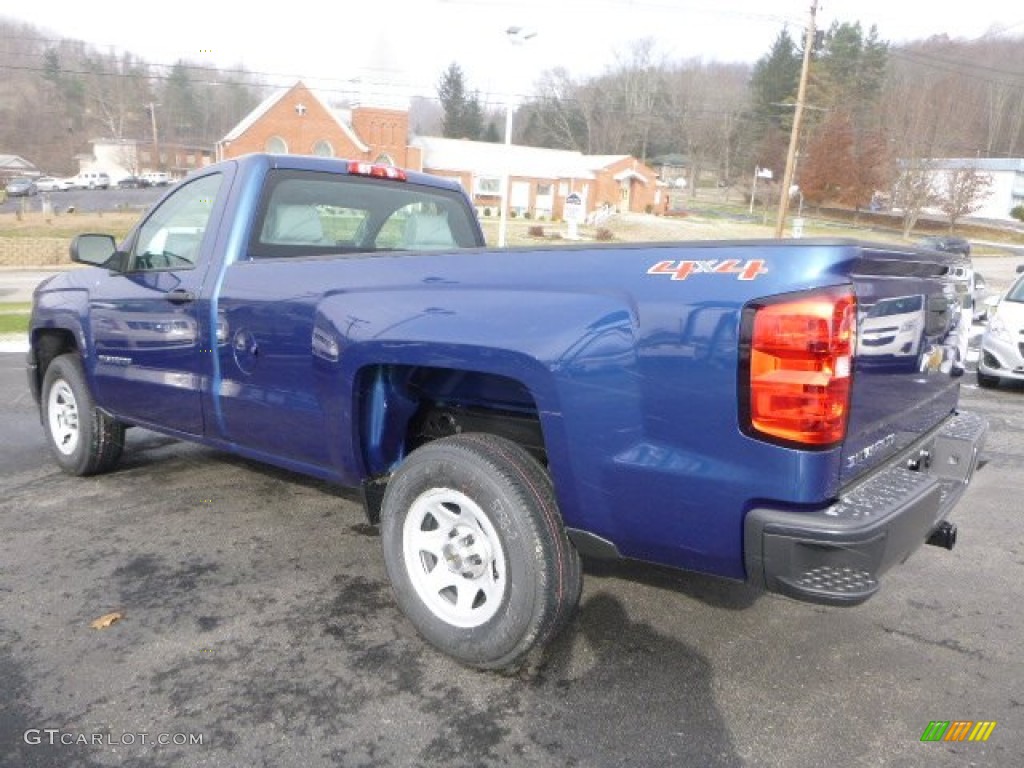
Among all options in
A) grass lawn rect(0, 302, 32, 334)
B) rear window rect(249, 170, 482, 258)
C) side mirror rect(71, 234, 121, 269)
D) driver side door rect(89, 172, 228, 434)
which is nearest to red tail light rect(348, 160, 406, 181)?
rear window rect(249, 170, 482, 258)

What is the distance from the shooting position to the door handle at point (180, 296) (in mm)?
3918

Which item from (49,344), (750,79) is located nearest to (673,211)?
(750,79)

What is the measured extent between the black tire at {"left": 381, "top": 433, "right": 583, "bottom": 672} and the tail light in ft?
2.70

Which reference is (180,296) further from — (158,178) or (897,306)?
(158,178)

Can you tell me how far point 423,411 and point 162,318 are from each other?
164 centimetres

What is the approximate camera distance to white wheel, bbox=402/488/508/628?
9.29 feet

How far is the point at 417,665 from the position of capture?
2.95 meters

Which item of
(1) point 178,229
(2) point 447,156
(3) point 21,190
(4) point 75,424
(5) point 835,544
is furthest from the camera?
(3) point 21,190

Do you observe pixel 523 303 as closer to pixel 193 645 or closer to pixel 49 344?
pixel 193 645

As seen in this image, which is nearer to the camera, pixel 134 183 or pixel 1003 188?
pixel 1003 188

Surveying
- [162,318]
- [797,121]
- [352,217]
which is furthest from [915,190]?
[162,318]

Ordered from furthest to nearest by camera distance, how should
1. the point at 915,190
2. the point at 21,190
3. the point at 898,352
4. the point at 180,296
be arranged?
the point at 21,190 < the point at 915,190 < the point at 180,296 < the point at 898,352

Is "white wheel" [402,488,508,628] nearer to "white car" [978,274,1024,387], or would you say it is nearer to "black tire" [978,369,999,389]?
"white car" [978,274,1024,387]

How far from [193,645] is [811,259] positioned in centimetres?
259
